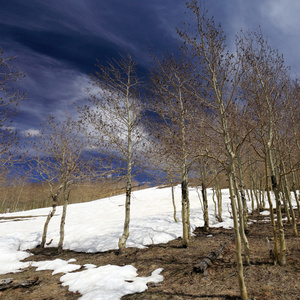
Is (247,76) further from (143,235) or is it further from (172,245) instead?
(143,235)

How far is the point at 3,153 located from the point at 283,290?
9251 mm

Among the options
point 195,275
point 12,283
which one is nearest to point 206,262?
point 195,275

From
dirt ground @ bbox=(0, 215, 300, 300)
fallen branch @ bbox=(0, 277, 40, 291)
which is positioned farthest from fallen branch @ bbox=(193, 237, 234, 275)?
fallen branch @ bbox=(0, 277, 40, 291)

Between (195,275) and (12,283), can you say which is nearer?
(195,275)

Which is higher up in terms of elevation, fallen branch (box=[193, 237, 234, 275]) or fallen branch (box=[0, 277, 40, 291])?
fallen branch (box=[193, 237, 234, 275])

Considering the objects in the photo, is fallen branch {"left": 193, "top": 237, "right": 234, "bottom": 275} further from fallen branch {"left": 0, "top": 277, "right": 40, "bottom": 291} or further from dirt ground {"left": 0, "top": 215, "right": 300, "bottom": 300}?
fallen branch {"left": 0, "top": 277, "right": 40, "bottom": 291}

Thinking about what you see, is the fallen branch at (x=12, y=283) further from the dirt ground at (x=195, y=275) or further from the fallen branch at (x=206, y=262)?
the fallen branch at (x=206, y=262)

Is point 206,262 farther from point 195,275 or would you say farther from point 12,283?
point 12,283

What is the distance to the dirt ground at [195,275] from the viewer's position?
13.7 ft

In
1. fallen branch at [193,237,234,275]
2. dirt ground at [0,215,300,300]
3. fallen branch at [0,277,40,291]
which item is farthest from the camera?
fallen branch at [0,277,40,291]

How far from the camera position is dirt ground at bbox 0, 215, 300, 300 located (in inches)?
164

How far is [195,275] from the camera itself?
17.6ft

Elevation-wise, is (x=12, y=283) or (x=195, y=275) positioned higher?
(x=195, y=275)

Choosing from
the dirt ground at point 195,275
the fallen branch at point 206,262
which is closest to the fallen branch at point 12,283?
the dirt ground at point 195,275
